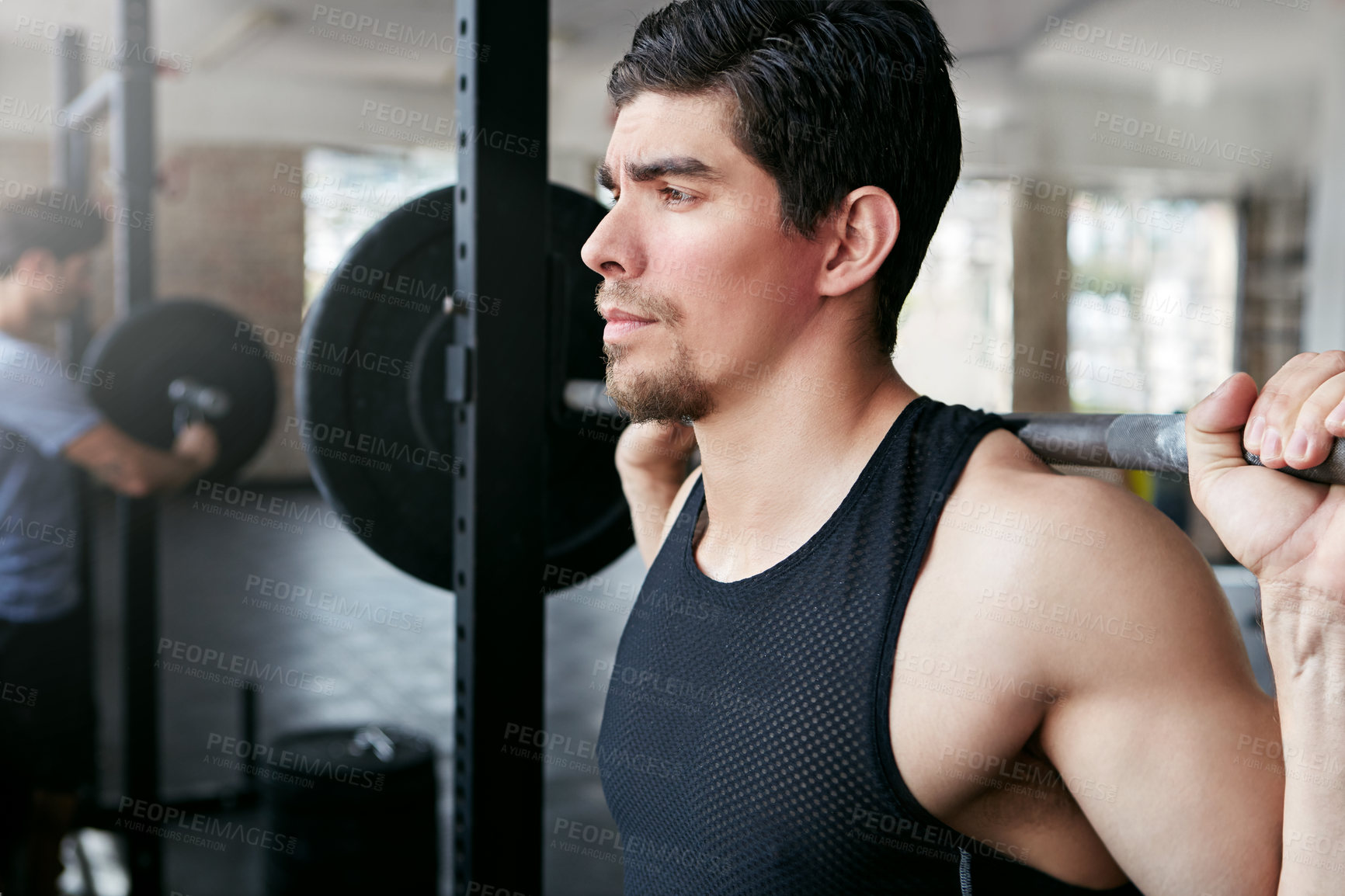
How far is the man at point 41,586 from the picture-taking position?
2645mm

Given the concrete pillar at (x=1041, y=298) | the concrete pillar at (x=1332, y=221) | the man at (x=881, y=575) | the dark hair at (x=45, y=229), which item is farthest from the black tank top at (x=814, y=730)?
the concrete pillar at (x=1041, y=298)

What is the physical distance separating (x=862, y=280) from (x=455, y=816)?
2.72ft

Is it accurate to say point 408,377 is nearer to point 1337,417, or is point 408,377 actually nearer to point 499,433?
point 499,433

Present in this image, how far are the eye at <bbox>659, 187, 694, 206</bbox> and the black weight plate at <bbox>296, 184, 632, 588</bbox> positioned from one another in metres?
0.41

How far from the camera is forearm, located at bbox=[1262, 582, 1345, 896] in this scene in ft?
1.95

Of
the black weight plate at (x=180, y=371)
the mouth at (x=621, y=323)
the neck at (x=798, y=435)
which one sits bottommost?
the black weight plate at (x=180, y=371)

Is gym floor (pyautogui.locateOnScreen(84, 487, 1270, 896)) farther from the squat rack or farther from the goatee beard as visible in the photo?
the goatee beard

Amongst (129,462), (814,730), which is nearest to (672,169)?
(814,730)

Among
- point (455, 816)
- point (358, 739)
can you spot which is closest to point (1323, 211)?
point (358, 739)

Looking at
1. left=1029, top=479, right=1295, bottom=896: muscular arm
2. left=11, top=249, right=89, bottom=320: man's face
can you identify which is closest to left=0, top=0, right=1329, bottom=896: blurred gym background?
left=11, top=249, right=89, bottom=320: man's face

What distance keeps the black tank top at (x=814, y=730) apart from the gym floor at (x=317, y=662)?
2.07 m

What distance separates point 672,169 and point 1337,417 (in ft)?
2.07

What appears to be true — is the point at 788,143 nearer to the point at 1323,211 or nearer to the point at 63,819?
the point at 63,819

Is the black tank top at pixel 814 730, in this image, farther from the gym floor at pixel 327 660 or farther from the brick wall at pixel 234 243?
the brick wall at pixel 234 243
